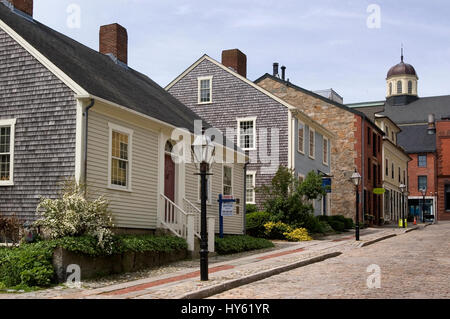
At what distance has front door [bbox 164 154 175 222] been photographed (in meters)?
18.7

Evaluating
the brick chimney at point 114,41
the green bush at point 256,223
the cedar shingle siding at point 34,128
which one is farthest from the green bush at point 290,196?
the cedar shingle siding at point 34,128

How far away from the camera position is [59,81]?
49.4 ft

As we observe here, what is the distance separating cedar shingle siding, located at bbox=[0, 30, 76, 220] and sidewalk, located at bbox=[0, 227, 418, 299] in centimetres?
386

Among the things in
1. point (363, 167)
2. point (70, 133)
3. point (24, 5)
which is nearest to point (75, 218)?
point (70, 133)

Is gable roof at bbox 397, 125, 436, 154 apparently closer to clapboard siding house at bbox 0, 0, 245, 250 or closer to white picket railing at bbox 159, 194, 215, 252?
white picket railing at bbox 159, 194, 215, 252

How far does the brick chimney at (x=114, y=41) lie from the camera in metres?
23.0

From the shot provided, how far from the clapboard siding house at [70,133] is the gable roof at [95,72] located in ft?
0.20

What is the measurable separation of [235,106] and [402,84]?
205 feet

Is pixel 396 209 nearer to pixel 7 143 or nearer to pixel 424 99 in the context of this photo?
pixel 424 99

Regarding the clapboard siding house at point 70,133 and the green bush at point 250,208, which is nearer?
the clapboard siding house at point 70,133

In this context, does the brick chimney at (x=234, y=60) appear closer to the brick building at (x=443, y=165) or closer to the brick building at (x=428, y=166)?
the brick building at (x=428, y=166)

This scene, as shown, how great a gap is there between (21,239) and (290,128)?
17.1 metres

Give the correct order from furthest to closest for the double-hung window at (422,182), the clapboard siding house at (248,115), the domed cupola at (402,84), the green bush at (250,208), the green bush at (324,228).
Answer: the domed cupola at (402,84), the double-hung window at (422,182), the clapboard siding house at (248,115), the green bush at (324,228), the green bush at (250,208)
